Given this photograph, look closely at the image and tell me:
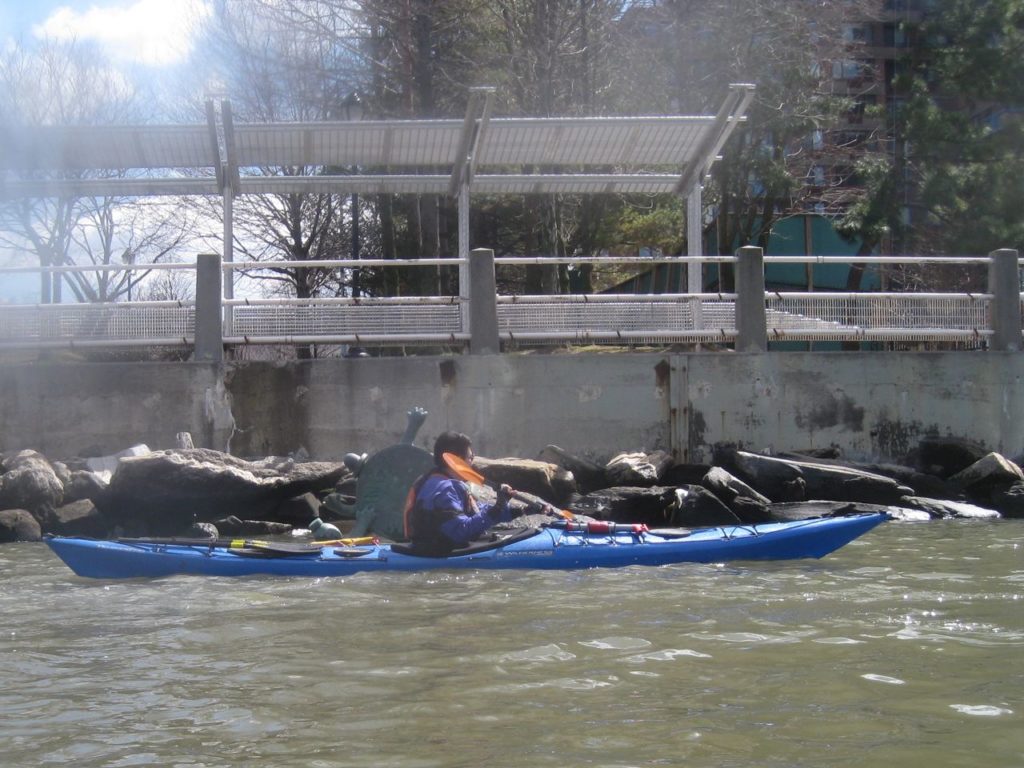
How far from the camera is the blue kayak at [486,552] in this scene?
332 inches

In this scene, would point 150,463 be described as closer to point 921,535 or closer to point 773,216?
point 921,535

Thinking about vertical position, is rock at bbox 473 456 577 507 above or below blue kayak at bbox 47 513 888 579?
above

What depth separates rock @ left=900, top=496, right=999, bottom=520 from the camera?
11.9m

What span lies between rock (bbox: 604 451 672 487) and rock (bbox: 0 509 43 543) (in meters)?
6.00

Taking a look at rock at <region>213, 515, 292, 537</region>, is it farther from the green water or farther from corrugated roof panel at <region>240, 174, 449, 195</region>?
corrugated roof panel at <region>240, 174, 449, 195</region>

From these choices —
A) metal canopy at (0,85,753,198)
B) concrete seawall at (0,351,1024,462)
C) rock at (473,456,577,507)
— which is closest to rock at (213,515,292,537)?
concrete seawall at (0,351,1024,462)

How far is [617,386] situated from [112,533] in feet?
19.0

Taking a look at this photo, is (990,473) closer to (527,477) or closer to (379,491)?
(527,477)

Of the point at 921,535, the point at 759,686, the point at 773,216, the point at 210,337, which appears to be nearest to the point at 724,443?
the point at 921,535

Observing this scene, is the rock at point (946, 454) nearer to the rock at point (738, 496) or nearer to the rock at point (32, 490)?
the rock at point (738, 496)

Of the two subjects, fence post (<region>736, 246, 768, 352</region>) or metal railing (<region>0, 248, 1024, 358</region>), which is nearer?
metal railing (<region>0, 248, 1024, 358</region>)

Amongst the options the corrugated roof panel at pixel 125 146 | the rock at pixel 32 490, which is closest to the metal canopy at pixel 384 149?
the corrugated roof panel at pixel 125 146

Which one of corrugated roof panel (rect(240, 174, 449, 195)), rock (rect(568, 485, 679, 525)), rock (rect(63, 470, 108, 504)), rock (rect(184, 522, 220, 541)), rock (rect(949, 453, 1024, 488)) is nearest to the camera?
rock (rect(184, 522, 220, 541))

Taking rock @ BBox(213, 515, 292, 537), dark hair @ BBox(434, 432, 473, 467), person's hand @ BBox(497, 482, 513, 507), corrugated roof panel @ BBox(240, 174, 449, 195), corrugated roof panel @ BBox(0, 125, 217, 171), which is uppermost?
corrugated roof panel @ BBox(0, 125, 217, 171)
